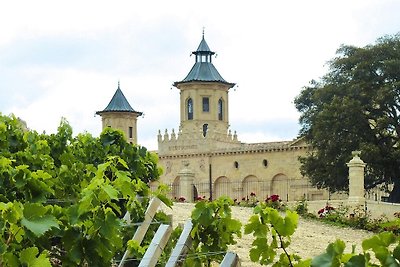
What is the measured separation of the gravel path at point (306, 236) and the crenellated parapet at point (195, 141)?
133 feet

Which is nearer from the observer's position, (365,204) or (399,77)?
(365,204)

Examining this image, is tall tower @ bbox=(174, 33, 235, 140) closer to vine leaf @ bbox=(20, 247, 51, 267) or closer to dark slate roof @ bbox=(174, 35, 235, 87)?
dark slate roof @ bbox=(174, 35, 235, 87)

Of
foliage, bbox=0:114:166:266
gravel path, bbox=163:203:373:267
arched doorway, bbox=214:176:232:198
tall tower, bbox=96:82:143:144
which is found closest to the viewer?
foliage, bbox=0:114:166:266

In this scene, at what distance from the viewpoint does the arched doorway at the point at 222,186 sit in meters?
65.0

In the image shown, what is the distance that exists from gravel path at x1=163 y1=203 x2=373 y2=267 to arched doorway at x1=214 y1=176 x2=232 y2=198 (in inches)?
1501

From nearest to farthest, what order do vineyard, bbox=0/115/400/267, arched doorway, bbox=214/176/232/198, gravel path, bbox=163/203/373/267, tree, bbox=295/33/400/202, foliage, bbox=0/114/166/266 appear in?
vineyard, bbox=0/115/400/267
foliage, bbox=0/114/166/266
gravel path, bbox=163/203/373/267
tree, bbox=295/33/400/202
arched doorway, bbox=214/176/232/198

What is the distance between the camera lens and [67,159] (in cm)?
1147

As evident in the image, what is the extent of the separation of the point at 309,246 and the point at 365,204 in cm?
1047

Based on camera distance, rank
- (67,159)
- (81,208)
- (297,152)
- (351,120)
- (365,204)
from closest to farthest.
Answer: (81,208) → (67,159) → (365,204) → (351,120) → (297,152)

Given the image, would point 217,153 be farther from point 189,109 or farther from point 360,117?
point 360,117

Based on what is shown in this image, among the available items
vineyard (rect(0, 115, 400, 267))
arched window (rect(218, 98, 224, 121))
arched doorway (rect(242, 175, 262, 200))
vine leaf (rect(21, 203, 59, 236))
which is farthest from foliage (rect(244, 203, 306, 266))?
arched window (rect(218, 98, 224, 121))

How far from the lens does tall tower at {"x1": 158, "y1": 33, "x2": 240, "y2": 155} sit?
69.2 metres

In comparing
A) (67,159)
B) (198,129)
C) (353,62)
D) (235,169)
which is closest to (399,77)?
(353,62)

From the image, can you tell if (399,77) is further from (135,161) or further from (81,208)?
(81,208)
